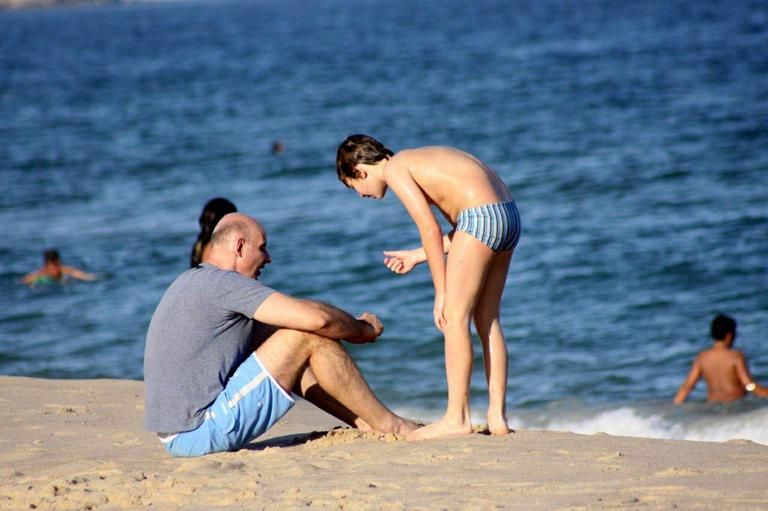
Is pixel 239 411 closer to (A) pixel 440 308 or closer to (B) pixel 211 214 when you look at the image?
(A) pixel 440 308

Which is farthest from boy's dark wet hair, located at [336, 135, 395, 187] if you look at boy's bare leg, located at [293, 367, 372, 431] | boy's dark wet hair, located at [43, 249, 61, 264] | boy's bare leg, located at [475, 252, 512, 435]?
boy's dark wet hair, located at [43, 249, 61, 264]

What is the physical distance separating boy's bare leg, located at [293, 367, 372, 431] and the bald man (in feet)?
0.24

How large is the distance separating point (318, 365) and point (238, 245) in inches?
25.6

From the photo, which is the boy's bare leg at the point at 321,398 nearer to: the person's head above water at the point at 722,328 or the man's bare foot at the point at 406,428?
the man's bare foot at the point at 406,428

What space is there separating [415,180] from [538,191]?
1278 centimetres

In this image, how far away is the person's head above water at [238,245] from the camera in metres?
4.76

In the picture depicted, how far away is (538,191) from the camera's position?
17.5m

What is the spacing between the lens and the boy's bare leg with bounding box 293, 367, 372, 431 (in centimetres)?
496

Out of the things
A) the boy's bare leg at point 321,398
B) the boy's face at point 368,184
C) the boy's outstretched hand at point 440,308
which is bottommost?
the boy's bare leg at point 321,398

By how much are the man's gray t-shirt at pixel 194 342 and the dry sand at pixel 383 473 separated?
25cm

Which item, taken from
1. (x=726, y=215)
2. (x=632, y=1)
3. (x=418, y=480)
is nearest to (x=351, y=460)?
(x=418, y=480)

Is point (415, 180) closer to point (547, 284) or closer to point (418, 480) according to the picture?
point (418, 480)

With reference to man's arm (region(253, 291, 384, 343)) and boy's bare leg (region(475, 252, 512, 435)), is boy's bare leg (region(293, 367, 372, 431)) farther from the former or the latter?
boy's bare leg (region(475, 252, 512, 435))

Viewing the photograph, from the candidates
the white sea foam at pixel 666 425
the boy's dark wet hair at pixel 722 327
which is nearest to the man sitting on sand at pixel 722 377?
the boy's dark wet hair at pixel 722 327
